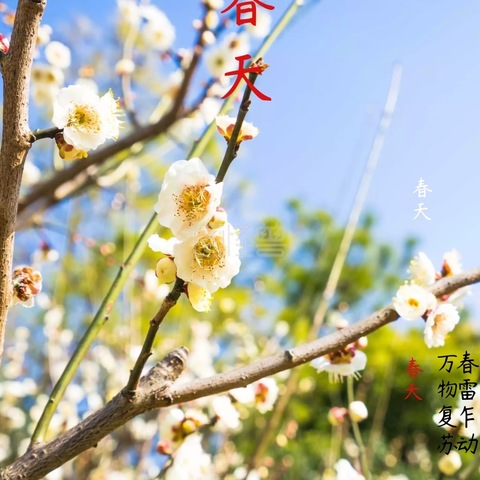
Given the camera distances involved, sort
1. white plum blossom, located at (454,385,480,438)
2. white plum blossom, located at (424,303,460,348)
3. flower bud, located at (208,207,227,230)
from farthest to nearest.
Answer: white plum blossom, located at (454,385,480,438) → white plum blossom, located at (424,303,460,348) → flower bud, located at (208,207,227,230)

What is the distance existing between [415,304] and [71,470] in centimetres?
183

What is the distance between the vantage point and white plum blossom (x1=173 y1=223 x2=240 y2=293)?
554mm

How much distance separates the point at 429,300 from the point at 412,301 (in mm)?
31

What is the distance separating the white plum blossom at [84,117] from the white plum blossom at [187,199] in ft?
0.39

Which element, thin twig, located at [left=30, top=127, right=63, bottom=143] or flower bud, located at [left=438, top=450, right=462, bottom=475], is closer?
thin twig, located at [left=30, top=127, right=63, bottom=143]

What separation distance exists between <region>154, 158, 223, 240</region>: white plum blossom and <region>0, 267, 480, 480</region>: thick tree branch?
0.16m

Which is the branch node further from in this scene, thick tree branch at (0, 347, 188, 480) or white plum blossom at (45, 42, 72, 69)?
white plum blossom at (45, 42, 72, 69)

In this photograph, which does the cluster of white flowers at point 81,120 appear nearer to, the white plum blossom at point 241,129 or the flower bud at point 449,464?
the white plum blossom at point 241,129

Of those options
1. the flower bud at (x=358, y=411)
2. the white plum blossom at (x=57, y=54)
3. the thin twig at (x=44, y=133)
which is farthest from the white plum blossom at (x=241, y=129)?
the white plum blossom at (x=57, y=54)

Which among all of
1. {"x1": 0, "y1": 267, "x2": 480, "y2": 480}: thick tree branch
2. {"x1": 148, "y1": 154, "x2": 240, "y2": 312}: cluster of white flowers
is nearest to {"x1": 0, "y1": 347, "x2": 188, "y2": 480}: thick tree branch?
{"x1": 0, "y1": 267, "x2": 480, "y2": 480}: thick tree branch

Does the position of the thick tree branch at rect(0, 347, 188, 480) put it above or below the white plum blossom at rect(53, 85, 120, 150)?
below

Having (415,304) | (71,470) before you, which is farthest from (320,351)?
(71,470)

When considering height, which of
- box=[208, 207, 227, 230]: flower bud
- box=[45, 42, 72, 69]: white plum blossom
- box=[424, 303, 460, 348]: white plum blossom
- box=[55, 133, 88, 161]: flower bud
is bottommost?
box=[208, 207, 227, 230]: flower bud

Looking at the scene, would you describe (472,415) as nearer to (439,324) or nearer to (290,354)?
(439,324)
